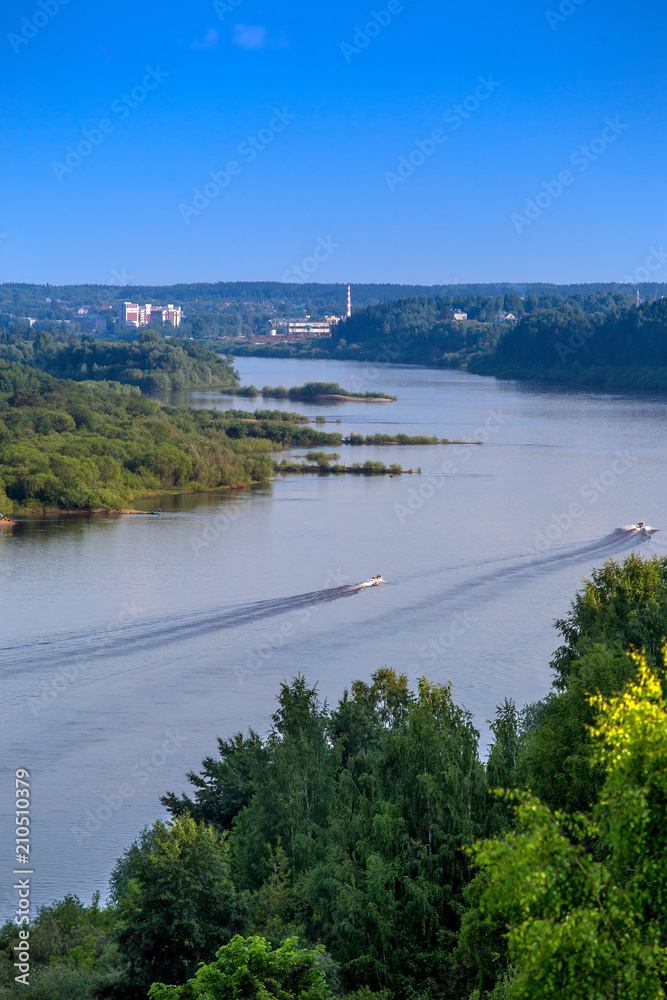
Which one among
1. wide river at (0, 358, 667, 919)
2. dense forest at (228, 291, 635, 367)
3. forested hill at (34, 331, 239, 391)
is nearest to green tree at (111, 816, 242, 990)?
wide river at (0, 358, 667, 919)

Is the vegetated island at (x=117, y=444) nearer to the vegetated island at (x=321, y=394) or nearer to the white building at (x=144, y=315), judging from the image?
the vegetated island at (x=321, y=394)

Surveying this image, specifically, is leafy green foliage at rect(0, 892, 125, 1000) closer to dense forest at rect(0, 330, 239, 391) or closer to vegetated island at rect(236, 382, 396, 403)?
vegetated island at rect(236, 382, 396, 403)

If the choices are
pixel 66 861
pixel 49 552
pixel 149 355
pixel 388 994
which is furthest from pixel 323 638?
pixel 149 355

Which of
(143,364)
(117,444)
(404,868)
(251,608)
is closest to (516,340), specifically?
(143,364)

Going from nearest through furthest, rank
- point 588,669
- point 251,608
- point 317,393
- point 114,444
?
point 588,669 → point 251,608 → point 114,444 → point 317,393

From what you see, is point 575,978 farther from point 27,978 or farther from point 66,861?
point 66,861

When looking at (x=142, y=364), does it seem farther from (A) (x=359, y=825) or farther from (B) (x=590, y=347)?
(A) (x=359, y=825)
